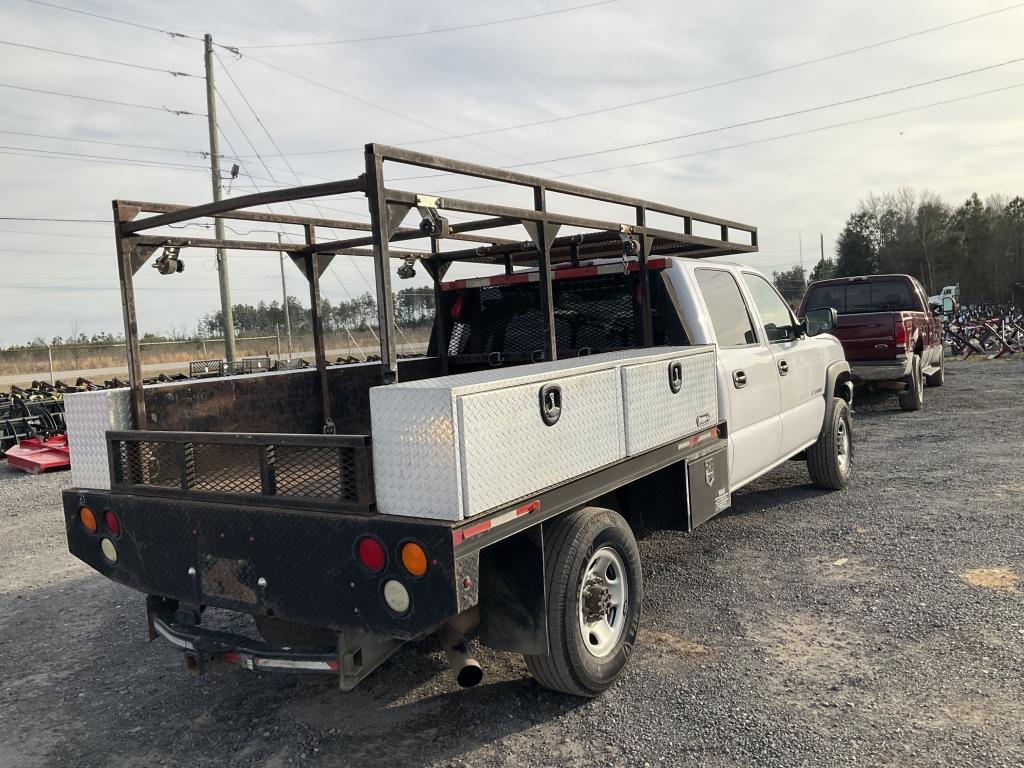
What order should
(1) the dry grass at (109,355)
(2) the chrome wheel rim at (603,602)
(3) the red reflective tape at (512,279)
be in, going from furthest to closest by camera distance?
(1) the dry grass at (109,355)
(3) the red reflective tape at (512,279)
(2) the chrome wheel rim at (603,602)

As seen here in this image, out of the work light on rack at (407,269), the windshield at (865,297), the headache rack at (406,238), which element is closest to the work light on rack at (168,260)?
the headache rack at (406,238)

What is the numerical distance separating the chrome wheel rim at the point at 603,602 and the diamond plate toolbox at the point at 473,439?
1.76ft

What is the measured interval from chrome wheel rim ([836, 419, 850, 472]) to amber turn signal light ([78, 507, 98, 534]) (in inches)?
241

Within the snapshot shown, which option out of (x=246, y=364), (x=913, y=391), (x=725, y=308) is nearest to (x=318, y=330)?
(x=725, y=308)

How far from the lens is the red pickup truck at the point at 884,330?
11719 millimetres

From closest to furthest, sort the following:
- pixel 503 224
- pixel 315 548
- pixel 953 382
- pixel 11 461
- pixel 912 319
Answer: pixel 315 548 → pixel 503 224 → pixel 11 461 → pixel 912 319 → pixel 953 382

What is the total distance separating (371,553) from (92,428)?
186 cm

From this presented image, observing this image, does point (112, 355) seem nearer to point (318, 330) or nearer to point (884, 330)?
point (884, 330)

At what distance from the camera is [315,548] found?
9.93ft

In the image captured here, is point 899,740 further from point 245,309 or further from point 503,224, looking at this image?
point 245,309

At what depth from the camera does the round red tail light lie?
A: 2.87m

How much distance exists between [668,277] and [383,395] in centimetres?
281

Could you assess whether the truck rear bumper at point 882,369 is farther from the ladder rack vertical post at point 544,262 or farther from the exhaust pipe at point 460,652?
the exhaust pipe at point 460,652

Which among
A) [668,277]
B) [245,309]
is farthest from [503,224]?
[245,309]
